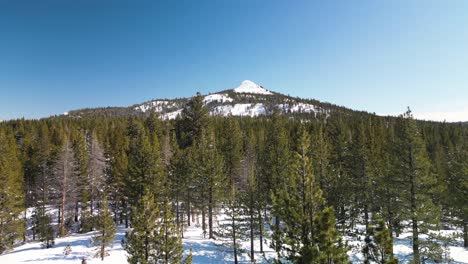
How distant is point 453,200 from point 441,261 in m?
6.97

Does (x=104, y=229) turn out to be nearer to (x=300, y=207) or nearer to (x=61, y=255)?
A: (x=61, y=255)

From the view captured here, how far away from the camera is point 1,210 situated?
28.0 m

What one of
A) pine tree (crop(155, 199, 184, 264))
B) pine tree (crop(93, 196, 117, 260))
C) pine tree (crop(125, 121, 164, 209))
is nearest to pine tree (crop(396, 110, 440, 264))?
pine tree (crop(155, 199, 184, 264))

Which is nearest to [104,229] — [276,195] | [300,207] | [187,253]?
[187,253]

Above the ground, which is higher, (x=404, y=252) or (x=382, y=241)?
(x=382, y=241)

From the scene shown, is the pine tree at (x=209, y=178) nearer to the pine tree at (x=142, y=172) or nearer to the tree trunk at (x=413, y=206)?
the pine tree at (x=142, y=172)

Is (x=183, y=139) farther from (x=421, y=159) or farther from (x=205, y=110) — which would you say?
(x=421, y=159)

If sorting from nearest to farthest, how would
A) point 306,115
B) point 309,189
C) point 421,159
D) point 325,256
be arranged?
1. point 325,256
2. point 309,189
3. point 421,159
4. point 306,115

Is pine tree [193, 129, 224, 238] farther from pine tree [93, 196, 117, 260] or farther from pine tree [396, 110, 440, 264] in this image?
pine tree [396, 110, 440, 264]

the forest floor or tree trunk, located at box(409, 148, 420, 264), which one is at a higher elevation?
tree trunk, located at box(409, 148, 420, 264)

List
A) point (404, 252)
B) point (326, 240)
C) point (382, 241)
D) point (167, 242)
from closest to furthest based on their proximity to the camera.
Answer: point (382, 241) < point (326, 240) < point (167, 242) < point (404, 252)

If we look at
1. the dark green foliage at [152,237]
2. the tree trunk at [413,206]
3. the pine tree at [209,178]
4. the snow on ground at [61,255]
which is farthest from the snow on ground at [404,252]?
the snow on ground at [61,255]

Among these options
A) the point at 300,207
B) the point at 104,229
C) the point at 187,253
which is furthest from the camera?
the point at 187,253

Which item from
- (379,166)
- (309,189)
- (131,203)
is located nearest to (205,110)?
(131,203)
